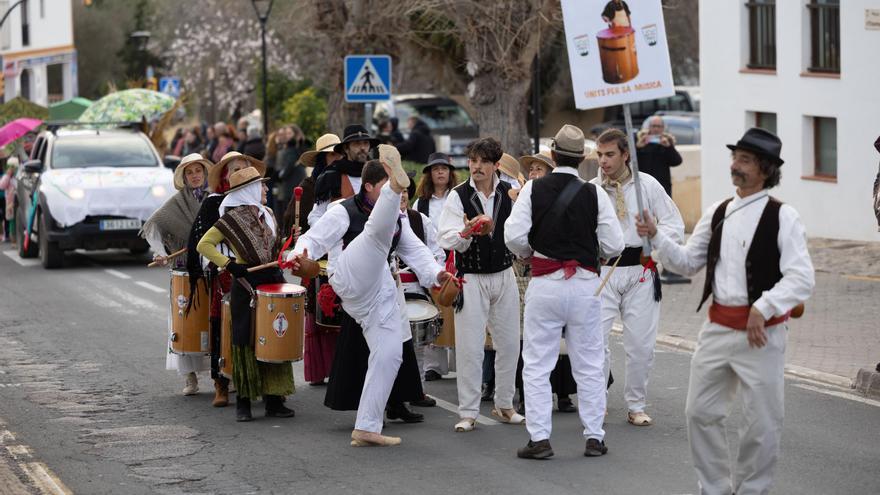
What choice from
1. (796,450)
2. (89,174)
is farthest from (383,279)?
(89,174)

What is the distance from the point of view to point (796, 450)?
902 cm

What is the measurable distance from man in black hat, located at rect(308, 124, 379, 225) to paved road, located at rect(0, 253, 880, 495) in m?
1.47

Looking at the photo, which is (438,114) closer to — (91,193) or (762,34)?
(762,34)

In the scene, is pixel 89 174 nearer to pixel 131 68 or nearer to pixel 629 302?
pixel 629 302

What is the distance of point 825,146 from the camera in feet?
75.8

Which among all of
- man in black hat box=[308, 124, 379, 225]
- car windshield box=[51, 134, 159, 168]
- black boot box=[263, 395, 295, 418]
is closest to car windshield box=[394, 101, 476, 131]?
car windshield box=[51, 134, 159, 168]

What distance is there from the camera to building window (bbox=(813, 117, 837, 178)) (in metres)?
22.9

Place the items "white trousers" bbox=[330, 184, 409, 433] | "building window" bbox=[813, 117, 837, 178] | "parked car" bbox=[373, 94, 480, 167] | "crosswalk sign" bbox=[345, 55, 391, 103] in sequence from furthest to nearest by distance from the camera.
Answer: "parked car" bbox=[373, 94, 480, 167]
"building window" bbox=[813, 117, 837, 178]
"crosswalk sign" bbox=[345, 55, 391, 103]
"white trousers" bbox=[330, 184, 409, 433]

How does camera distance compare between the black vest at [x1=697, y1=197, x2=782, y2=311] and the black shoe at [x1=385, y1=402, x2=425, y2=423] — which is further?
the black shoe at [x1=385, y1=402, x2=425, y2=423]

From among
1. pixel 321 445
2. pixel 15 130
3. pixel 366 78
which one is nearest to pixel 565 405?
pixel 321 445

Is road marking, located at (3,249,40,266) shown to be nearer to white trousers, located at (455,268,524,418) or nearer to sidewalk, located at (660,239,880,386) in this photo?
sidewalk, located at (660,239,880,386)

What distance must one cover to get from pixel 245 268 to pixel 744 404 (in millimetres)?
4082

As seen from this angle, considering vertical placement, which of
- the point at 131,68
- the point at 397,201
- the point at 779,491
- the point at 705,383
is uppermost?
the point at 131,68

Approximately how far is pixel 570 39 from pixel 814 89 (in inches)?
614
